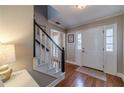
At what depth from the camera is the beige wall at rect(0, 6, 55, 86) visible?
3.73 ft

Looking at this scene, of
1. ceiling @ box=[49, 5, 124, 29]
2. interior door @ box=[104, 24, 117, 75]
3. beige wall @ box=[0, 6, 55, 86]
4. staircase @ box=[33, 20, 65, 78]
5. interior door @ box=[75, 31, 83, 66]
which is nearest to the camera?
beige wall @ box=[0, 6, 55, 86]

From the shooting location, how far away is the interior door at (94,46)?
2.62 metres

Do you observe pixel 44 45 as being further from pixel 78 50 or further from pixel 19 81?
pixel 78 50

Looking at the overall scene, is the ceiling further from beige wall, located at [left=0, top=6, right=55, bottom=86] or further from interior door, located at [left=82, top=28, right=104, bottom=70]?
beige wall, located at [left=0, top=6, right=55, bottom=86]

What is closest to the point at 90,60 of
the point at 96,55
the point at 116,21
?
the point at 96,55

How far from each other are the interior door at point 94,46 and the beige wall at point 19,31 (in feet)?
5.72

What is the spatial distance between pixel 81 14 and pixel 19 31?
1.62m

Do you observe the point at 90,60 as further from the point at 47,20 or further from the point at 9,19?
the point at 9,19

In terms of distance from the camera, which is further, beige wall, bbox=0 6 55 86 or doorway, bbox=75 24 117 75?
doorway, bbox=75 24 117 75

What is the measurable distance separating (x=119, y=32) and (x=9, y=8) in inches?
89.0

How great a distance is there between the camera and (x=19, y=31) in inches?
48.3

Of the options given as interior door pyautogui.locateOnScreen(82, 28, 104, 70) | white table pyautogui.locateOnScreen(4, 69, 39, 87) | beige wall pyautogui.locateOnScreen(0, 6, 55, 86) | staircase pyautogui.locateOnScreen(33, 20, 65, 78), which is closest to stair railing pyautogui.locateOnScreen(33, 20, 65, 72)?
staircase pyautogui.locateOnScreen(33, 20, 65, 78)

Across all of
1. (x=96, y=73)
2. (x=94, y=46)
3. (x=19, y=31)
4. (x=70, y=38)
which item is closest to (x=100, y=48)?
(x=94, y=46)

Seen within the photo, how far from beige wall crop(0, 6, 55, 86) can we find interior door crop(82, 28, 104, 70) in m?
1.74
